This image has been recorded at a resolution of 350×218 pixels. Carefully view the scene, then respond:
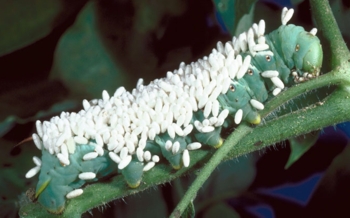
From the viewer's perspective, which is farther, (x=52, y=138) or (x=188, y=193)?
(x=52, y=138)

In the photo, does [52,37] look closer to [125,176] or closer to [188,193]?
[125,176]

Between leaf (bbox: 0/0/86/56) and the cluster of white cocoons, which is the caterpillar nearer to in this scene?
the cluster of white cocoons

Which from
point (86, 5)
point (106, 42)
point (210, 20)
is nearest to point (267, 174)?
point (210, 20)

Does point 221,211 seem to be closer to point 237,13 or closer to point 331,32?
point 237,13

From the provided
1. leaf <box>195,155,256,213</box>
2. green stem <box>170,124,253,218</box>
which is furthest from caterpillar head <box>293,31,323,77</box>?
leaf <box>195,155,256,213</box>

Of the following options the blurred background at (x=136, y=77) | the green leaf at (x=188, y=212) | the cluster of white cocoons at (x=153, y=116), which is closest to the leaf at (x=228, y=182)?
the blurred background at (x=136, y=77)
